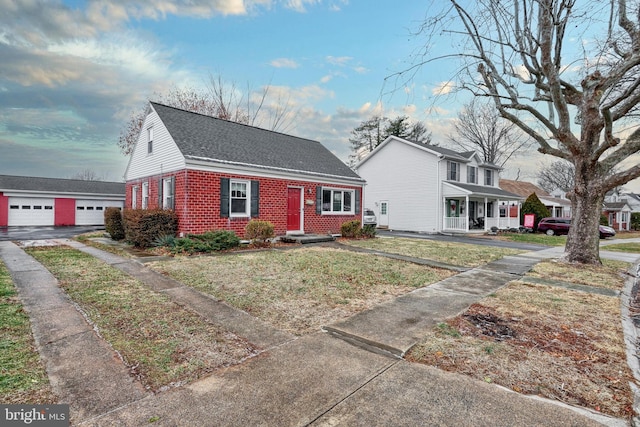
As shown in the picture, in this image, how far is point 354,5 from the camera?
389 inches

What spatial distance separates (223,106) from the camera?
2852 cm

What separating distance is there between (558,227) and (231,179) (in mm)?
26709

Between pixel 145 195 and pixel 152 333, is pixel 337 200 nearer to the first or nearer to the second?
pixel 145 195

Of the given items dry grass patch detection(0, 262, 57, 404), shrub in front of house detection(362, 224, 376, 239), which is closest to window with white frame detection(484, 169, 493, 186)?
shrub in front of house detection(362, 224, 376, 239)

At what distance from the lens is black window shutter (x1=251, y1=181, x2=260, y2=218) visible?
12750 millimetres

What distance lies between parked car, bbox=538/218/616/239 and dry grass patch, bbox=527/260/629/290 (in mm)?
17760

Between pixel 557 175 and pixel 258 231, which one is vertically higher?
pixel 557 175

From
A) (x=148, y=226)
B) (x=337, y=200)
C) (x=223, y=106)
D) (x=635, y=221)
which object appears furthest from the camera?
(x=635, y=221)

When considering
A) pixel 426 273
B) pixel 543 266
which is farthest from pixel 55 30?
pixel 543 266

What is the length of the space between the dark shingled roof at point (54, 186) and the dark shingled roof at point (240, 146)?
17855mm

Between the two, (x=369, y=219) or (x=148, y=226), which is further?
(x=369, y=219)

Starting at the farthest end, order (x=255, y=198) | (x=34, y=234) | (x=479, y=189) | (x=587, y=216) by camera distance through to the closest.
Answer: (x=479, y=189), (x=34, y=234), (x=255, y=198), (x=587, y=216)

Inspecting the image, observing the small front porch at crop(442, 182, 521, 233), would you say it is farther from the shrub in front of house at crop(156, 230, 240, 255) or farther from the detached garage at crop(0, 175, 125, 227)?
the detached garage at crop(0, 175, 125, 227)

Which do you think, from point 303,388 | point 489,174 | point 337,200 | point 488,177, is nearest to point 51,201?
point 337,200
